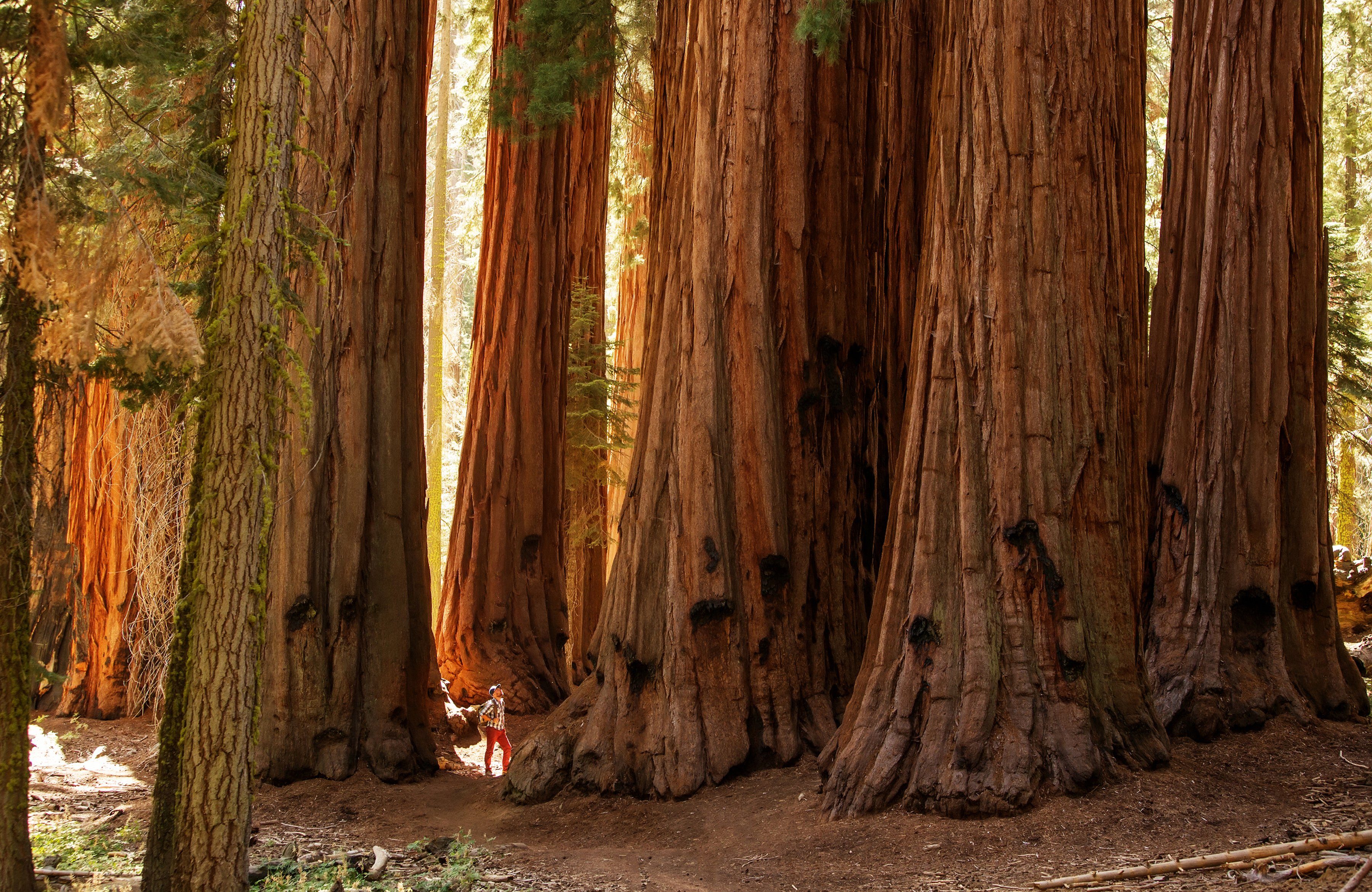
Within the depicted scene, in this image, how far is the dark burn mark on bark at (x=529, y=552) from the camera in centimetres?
1192

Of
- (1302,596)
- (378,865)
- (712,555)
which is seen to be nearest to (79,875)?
(378,865)

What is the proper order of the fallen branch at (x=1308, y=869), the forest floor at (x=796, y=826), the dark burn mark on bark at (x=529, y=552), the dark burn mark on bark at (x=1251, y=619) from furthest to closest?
the dark burn mark on bark at (x=529, y=552) < the dark burn mark on bark at (x=1251, y=619) < the forest floor at (x=796, y=826) < the fallen branch at (x=1308, y=869)

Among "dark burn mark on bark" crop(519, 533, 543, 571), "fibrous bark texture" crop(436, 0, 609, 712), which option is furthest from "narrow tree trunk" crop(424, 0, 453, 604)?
"dark burn mark on bark" crop(519, 533, 543, 571)

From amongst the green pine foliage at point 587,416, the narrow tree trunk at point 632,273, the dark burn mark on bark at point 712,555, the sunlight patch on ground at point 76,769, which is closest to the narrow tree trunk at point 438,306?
the narrow tree trunk at point 632,273

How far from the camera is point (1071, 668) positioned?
20.4 feet

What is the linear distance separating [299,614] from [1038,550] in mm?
5203

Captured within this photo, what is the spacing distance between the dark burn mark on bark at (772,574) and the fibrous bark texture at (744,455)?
0.02m

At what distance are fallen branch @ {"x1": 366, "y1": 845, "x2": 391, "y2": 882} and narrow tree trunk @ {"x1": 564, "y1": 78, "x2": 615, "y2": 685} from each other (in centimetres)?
755

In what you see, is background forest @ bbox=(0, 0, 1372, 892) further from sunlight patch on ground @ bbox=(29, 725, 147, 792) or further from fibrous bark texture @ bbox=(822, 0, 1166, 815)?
sunlight patch on ground @ bbox=(29, 725, 147, 792)

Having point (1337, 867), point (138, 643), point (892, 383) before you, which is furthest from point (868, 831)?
point (138, 643)

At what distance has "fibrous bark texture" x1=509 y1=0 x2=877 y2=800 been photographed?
760cm

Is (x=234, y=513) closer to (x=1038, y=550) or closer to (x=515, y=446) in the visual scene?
(x=1038, y=550)

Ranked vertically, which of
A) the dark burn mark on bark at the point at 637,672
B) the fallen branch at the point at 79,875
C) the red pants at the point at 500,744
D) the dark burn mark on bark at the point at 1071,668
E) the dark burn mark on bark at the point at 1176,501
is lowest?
the fallen branch at the point at 79,875

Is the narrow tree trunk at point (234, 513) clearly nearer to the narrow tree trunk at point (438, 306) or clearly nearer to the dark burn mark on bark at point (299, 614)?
the dark burn mark on bark at point (299, 614)
